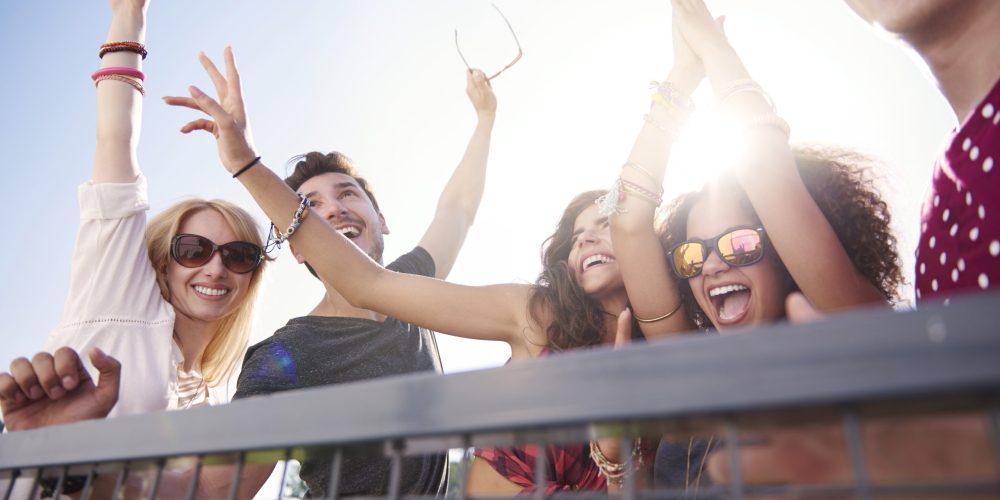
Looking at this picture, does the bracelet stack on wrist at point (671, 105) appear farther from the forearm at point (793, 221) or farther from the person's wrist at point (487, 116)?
the person's wrist at point (487, 116)

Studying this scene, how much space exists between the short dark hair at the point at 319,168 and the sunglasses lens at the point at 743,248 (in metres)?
3.07

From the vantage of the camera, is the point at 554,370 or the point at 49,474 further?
the point at 49,474

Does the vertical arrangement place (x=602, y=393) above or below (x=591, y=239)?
below

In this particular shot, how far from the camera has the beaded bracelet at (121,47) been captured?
3287 millimetres

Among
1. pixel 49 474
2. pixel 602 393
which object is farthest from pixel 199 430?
pixel 602 393

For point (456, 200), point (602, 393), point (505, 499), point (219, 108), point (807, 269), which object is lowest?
point (505, 499)

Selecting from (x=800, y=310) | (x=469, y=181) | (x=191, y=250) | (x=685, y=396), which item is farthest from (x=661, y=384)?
(x=469, y=181)

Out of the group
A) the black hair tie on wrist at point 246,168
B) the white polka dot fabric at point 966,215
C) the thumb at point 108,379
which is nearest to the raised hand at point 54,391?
the thumb at point 108,379

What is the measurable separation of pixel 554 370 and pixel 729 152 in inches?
62.9

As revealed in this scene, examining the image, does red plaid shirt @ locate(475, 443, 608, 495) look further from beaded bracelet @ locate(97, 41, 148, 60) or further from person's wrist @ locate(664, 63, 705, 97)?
beaded bracelet @ locate(97, 41, 148, 60)

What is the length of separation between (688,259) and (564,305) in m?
0.62

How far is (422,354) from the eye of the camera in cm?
405

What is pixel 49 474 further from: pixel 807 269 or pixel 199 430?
pixel 807 269

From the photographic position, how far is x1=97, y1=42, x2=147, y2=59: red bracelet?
3.29 metres
